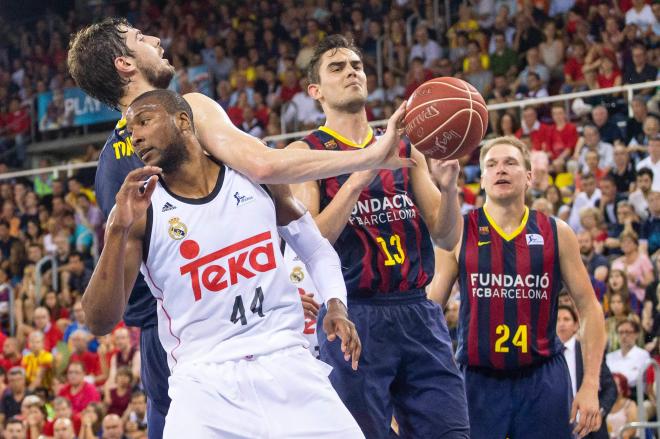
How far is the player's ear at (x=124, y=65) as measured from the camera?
4.47m

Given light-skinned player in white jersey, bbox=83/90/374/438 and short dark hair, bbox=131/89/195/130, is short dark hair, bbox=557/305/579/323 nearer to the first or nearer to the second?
light-skinned player in white jersey, bbox=83/90/374/438

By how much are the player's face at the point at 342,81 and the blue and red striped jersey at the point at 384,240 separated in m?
0.26

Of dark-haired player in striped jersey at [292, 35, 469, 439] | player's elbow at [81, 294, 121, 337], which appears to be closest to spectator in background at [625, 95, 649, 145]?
dark-haired player in striped jersey at [292, 35, 469, 439]

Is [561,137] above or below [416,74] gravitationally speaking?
below

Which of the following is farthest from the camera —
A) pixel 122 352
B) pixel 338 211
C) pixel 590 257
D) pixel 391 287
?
Result: pixel 122 352

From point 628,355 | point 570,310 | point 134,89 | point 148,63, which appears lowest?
point 628,355

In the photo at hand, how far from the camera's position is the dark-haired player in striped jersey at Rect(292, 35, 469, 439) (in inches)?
196

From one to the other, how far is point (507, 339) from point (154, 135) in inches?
97.5

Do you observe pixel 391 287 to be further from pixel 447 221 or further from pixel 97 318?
pixel 97 318

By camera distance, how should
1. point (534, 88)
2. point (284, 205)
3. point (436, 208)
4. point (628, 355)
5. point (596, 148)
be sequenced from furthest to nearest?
point (534, 88), point (596, 148), point (628, 355), point (436, 208), point (284, 205)

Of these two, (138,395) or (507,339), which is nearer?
(507,339)

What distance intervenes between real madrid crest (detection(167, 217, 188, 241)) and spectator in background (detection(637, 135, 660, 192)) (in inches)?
307

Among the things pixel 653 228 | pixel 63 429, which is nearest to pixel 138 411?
pixel 63 429

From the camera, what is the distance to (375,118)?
47.9ft
